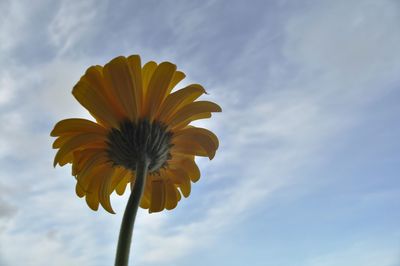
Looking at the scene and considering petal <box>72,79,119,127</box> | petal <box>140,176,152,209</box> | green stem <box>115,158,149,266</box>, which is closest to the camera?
green stem <box>115,158,149,266</box>

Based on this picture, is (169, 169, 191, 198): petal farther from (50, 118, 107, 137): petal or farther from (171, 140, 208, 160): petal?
(50, 118, 107, 137): petal

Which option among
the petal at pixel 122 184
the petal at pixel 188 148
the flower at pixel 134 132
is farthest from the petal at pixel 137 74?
the petal at pixel 122 184

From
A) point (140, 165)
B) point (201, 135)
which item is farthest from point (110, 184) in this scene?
point (201, 135)

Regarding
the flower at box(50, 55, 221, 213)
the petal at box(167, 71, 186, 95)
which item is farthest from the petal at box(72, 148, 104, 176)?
the petal at box(167, 71, 186, 95)

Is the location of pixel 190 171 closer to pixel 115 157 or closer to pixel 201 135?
pixel 201 135

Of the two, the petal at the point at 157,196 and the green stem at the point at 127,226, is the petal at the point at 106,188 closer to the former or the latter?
the petal at the point at 157,196

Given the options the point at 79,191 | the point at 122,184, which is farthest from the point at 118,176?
the point at 79,191
